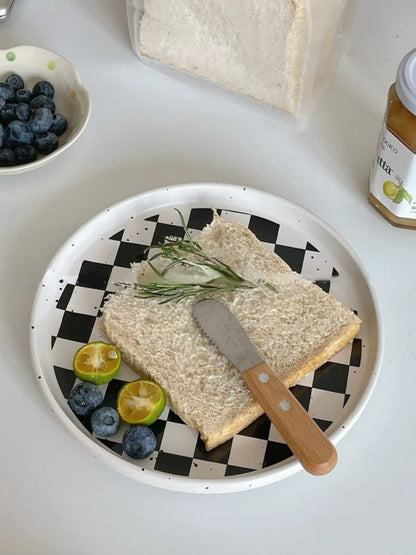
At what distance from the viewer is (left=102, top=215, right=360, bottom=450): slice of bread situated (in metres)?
0.91

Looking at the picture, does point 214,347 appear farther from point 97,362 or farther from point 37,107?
point 37,107

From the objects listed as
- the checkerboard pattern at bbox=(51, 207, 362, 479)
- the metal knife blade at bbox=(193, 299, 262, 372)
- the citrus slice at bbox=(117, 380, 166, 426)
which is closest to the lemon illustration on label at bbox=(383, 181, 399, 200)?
the checkerboard pattern at bbox=(51, 207, 362, 479)

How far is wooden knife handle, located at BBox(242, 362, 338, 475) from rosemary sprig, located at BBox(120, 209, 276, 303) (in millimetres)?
132

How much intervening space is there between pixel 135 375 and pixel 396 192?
0.42 metres

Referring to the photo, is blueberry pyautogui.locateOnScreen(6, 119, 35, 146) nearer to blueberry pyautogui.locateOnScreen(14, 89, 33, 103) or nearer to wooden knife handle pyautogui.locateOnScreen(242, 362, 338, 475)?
blueberry pyautogui.locateOnScreen(14, 89, 33, 103)

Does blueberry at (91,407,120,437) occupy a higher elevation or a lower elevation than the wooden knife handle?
lower

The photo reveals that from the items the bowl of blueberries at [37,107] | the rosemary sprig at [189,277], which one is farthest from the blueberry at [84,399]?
the bowl of blueberries at [37,107]

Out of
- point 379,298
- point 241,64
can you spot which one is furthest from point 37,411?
point 241,64

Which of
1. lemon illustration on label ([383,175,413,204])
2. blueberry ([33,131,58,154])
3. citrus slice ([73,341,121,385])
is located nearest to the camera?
citrus slice ([73,341,121,385])

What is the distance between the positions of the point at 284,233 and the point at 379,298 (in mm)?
155

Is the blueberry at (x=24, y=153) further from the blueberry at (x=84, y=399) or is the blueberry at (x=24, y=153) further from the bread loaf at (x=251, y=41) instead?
the blueberry at (x=84, y=399)

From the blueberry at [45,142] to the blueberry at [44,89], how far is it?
0.07m

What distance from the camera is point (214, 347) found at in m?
0.95

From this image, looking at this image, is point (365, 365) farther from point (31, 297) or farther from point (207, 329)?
point (31, 297)
